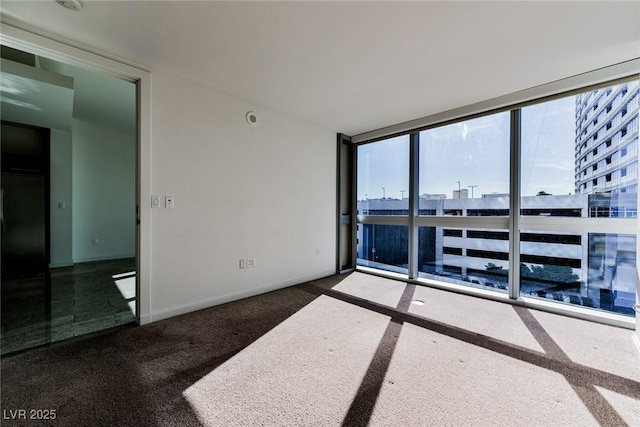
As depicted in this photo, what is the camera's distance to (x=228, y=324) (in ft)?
8.62

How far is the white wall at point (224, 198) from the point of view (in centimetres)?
275

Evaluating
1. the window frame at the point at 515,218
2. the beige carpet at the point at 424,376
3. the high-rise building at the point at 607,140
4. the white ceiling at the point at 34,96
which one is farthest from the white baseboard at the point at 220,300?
the high-rise building at the point at 607,140

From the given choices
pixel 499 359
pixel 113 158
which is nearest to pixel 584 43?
pixel 499 359

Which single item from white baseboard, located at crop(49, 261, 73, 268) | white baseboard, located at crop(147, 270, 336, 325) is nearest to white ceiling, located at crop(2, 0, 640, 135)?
white baseboard, located at crop(147, 270, 336, 325)

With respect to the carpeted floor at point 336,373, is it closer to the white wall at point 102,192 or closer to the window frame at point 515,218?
the window frame at point 515,218

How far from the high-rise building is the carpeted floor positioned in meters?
1.51

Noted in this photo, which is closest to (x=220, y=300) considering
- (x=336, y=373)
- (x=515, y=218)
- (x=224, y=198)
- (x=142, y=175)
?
(x=224, y=198)

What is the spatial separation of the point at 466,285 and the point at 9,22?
18.0 ft

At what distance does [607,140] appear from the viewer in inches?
111

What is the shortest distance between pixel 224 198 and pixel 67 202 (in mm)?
4348

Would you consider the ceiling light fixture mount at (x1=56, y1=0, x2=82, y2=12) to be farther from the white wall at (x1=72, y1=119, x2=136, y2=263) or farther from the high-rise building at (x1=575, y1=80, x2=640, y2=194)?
the white wall at (x1=72, y1=119, x2=136, y2=263)

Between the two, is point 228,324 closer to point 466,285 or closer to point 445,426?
point 445,426

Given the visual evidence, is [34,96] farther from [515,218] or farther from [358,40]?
[515,218]

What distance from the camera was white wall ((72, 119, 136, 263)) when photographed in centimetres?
552
